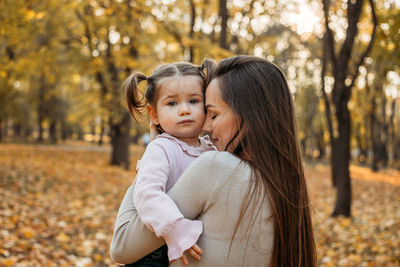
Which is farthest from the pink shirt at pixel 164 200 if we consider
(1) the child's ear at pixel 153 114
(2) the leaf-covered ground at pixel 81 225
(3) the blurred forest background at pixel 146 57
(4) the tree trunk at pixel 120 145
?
(4) the tree trunk at pixel 120 145

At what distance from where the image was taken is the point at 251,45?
11961 mm

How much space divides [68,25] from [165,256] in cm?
1368

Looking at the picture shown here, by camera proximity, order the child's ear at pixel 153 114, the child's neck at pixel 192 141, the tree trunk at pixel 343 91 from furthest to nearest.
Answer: the tree trunk at pixel 343 91
the child's ear at pixel 153 114
the child's neck at pixel 192 141

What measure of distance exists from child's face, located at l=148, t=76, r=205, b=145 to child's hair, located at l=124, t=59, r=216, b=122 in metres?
0.04

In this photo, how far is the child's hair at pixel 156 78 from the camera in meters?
2.01

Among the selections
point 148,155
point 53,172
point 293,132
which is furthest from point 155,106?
point 53,172

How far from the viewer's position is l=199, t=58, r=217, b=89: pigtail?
6.28 feet

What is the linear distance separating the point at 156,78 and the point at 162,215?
0.92 metres

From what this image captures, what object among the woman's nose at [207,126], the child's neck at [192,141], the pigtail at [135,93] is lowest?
the child's neck at [192,141]

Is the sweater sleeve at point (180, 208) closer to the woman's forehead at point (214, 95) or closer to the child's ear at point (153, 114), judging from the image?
the woman's forehead at point (214, 95)

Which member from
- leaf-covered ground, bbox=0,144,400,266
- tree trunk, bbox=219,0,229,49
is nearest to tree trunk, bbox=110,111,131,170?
leaf-covered ground, bbox=0,144,400,266

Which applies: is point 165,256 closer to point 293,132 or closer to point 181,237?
point 181,237

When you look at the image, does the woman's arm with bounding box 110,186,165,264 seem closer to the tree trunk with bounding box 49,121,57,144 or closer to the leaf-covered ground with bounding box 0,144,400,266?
the leaf-covered ground with bounding box 0,144,400,266

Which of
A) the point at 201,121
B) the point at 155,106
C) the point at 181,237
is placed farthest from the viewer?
the point at 155,106
